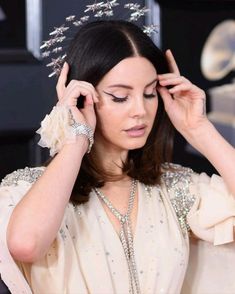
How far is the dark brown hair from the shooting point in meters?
1.32

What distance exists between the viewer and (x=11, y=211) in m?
1.26

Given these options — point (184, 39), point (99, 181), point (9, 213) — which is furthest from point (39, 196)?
point (184, 39)

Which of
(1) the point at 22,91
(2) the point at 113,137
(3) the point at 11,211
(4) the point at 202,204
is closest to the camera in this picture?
(3) the point at 11,211

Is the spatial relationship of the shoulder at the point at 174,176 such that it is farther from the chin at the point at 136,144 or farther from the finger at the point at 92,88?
the finger at the point at 92,88

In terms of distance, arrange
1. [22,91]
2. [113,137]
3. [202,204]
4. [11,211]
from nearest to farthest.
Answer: [11,211] → [113,137] → [202,204] → [22,91]

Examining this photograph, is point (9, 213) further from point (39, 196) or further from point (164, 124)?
point (164, 124)

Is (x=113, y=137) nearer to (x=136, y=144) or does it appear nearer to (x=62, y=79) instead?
(x=136, y=144)

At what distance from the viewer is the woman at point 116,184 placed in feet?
4.14

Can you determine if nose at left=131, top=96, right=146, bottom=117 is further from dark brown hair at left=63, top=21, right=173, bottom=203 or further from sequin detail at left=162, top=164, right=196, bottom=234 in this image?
sequin detail at left=162, top=164, right=196, bottom=234

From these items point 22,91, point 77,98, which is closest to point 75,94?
point 77,98

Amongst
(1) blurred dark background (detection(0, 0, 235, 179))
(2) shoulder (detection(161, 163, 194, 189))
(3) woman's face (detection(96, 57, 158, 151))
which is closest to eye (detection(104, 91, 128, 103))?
(3) woman's face (detection(96, 57, 158, 151))

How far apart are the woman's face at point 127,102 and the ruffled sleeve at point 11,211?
0.56ft

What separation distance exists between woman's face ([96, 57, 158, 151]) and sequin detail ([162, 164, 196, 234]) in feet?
0.58

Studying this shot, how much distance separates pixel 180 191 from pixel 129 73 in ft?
1.05
